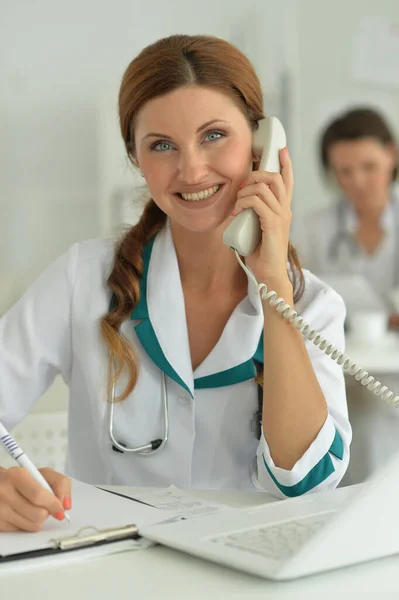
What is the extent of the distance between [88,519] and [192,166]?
2.00 feet

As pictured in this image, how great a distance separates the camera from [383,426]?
3162mm

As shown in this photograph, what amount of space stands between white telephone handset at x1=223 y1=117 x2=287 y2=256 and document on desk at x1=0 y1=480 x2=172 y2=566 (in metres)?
0.43

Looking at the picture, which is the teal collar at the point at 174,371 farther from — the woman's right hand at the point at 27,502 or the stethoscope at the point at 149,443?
the woman's right hand at the point at 27,502

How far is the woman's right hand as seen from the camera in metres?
1.01

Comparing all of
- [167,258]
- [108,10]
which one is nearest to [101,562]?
[167,258]

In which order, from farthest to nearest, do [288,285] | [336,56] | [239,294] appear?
1. [336,56]
2. [239,294]
3. [288,285]

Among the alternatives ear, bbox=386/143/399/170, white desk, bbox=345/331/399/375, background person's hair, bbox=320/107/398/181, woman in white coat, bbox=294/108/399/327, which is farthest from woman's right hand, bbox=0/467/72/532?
ear, bbox=386/143/399/170

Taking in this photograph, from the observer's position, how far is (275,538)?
2.99ft

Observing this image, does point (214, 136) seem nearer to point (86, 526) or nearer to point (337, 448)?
point (337, 448)

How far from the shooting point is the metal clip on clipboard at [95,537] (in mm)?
940

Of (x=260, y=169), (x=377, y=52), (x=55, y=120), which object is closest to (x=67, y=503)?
(x=260, y=169)

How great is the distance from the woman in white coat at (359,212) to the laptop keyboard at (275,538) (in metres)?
3.06

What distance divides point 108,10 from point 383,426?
2.01 metres

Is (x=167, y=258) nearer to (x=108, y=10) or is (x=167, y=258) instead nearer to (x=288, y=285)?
(x=288, y=285)
